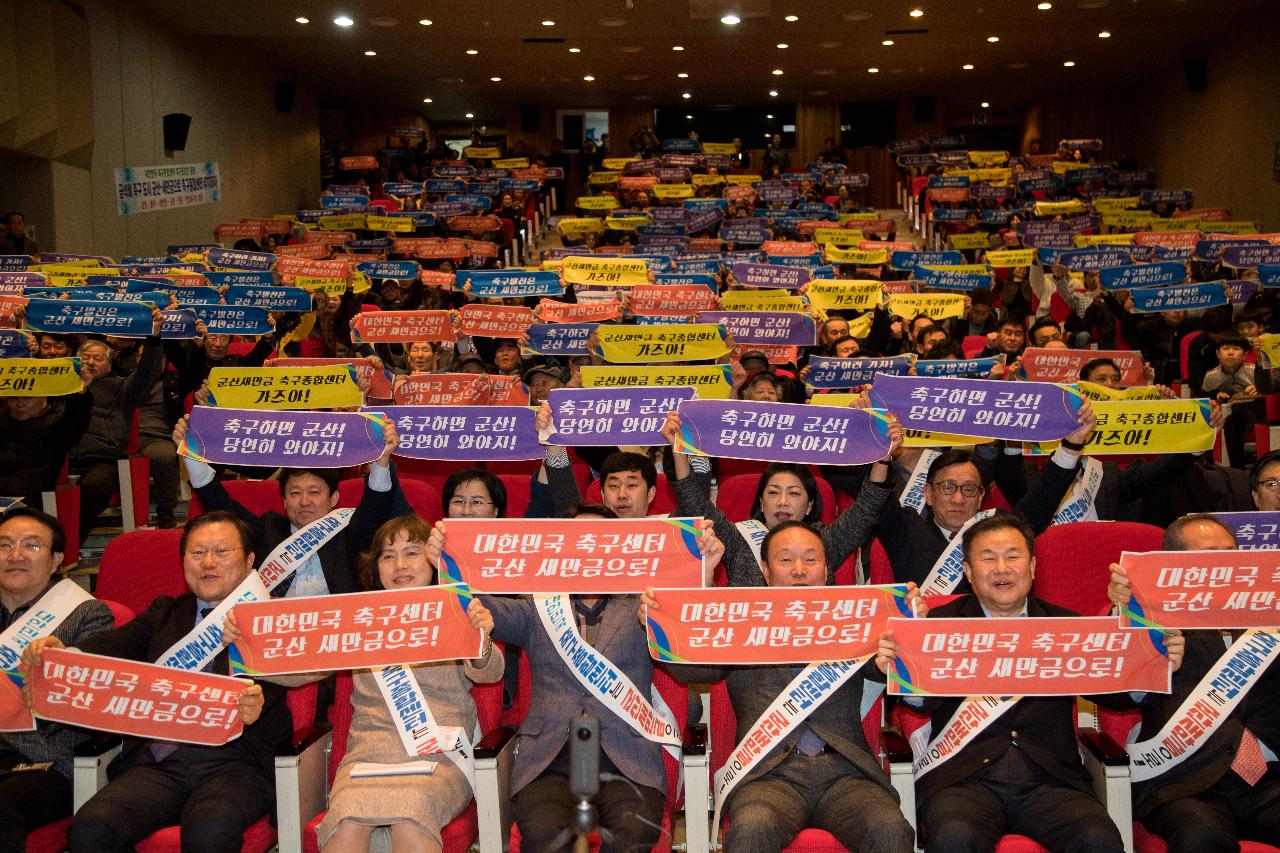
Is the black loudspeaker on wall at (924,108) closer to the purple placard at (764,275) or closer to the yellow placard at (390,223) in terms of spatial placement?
the yellow placard at (390,223)

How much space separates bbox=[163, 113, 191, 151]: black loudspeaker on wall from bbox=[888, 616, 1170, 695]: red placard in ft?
53.6

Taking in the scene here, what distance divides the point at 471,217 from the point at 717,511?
11.8 m

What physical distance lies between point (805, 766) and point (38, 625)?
2.16 m

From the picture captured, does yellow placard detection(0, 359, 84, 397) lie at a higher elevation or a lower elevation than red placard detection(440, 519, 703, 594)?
higher

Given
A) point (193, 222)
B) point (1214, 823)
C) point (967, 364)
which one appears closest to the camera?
point (1214, 823)

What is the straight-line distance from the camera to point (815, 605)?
3.06 m

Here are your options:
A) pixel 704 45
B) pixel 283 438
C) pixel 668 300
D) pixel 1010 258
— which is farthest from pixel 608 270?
pixel 704 45

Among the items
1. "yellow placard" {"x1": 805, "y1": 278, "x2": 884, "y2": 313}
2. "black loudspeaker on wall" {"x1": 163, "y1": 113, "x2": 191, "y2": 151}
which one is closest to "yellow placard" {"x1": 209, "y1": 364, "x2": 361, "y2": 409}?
"yellow placard" {"x1": 805, "y1": 278, "x2": 884, "y2": 313}

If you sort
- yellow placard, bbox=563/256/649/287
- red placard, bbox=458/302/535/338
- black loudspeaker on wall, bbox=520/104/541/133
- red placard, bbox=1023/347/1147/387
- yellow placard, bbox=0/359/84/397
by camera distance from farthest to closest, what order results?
1. black loudspeaker on wall, bbox=520/104/541/133
2. yellow placard, bbox=563/256/649/287
3. red placard, bbox=458/302/535/338
4. red placard, bbox=1023/347/1147/387
5. yellow placard, bbox=0/359/84/397

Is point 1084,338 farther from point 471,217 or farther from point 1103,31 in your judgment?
point 1103,31

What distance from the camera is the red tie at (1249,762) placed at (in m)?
3.14

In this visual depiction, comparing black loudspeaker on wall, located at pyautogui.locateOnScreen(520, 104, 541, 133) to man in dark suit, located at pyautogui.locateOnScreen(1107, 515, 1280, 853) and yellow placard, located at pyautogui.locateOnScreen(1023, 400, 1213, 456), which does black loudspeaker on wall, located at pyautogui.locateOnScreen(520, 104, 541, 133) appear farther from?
man in dark suit, located at pyautogui.locateOnScreen(1107, 515, 1280, 853)

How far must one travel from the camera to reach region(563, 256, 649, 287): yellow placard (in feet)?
29.3

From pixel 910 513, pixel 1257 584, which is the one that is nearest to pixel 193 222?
pixel 910 513
